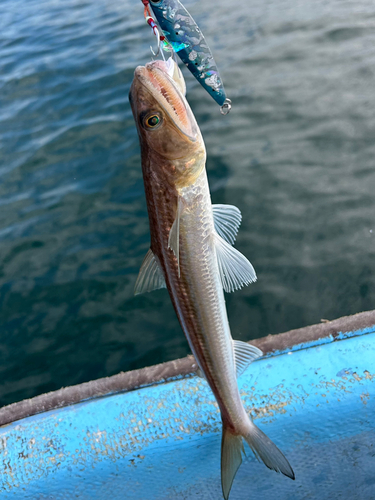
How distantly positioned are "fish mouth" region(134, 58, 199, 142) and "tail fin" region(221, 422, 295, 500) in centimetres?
147

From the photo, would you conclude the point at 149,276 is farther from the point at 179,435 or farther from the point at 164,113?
the point at 179,435

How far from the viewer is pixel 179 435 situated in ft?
7.76

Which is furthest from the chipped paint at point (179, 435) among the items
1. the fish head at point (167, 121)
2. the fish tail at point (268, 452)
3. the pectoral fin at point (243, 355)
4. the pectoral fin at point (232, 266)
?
the fish head at point (167, 121)

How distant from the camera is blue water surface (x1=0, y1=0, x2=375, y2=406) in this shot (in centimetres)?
419

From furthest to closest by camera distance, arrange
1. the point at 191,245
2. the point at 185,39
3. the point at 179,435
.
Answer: the point at 179,435 → the point at 185,39 → the point at 191,245

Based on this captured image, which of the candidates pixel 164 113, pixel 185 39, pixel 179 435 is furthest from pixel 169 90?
pixel 179 435

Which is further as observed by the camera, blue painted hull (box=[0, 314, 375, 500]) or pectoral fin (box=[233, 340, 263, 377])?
blue painted hull (box=[0, 314, 375, 500])

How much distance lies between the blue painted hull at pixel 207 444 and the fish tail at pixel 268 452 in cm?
30

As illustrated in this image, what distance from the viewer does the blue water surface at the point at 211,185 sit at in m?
4.19

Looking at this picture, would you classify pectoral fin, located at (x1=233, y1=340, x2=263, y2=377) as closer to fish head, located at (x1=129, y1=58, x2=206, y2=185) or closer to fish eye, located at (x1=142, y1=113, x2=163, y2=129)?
fish head, located at (x1=129, y1=58, x2=206, y2=185)

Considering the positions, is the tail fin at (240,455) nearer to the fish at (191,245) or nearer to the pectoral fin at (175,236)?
the fish at (191,245)

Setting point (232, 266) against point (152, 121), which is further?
point (232, 266)

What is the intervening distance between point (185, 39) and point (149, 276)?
1.17 m

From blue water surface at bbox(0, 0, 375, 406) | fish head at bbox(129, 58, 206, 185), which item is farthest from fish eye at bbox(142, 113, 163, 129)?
blue water surface at bbox(0, 0, 375, 406)
